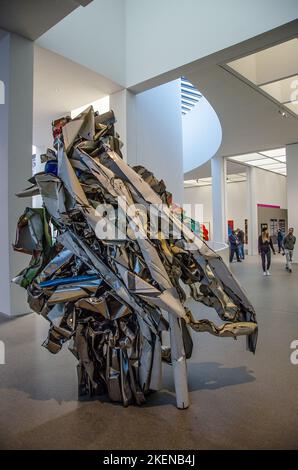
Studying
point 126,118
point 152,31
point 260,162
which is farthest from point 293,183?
point 152,31

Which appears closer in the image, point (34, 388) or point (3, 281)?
point (34, 388)

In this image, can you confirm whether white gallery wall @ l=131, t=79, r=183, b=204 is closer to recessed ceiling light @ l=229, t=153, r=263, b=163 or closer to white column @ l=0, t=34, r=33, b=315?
white column @ l=0, t=34, r=33, b=315

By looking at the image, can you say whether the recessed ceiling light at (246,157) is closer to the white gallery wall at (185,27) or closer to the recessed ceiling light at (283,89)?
the recessed ceiling light at (283,89)

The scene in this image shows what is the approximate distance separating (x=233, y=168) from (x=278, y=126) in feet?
21.8

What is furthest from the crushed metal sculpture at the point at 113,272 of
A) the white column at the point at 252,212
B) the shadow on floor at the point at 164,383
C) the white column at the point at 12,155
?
the white column at the point at 252,212

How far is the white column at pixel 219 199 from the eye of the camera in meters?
13.9

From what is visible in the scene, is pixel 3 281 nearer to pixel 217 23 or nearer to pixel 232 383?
pixel 232 383

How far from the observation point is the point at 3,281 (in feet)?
15.5

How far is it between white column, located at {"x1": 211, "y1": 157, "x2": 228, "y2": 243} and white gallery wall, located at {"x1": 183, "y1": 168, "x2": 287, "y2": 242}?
283 centimetres

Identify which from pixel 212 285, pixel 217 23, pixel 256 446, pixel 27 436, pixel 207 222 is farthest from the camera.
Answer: pixel 207 222

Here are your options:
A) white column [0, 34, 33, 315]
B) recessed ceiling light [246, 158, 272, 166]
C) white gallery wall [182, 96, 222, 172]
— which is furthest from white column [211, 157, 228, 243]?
white column [0, 34, 33, 315]

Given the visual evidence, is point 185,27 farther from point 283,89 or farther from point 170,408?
point 170,408

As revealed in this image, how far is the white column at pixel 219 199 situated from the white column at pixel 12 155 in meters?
10.2

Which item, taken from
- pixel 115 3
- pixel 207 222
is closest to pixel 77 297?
pixel 115 3
